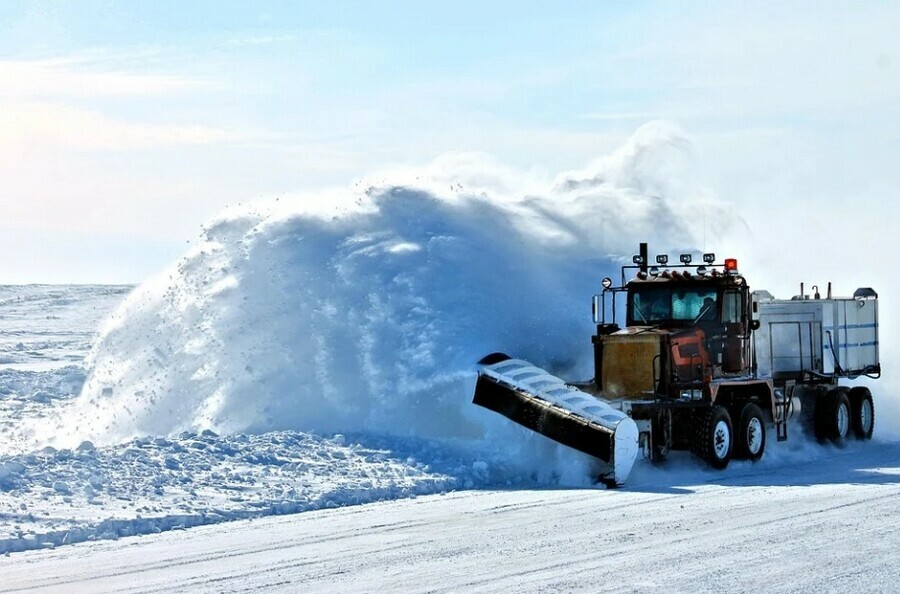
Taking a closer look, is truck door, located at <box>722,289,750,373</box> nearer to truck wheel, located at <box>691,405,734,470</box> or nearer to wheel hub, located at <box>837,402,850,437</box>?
truck wheel, located at <box>691,405,734,470</box>

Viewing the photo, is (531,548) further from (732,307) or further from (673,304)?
(732,307)

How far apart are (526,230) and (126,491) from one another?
1001 centimetres

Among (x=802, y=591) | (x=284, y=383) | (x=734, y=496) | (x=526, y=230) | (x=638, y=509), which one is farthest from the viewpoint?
(x=526, y=230)

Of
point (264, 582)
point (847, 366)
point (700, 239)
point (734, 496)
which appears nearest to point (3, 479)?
point (264, 582)

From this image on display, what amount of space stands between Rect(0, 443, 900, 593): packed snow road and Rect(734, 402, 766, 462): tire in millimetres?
2471

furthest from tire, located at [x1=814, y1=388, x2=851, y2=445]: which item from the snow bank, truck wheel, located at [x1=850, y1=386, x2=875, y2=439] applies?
the snow bank

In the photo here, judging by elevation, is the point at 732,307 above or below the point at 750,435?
above

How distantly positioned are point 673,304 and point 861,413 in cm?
432

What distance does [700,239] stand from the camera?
78.9ft

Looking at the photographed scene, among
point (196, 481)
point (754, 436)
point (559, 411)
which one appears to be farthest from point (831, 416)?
point (196, 481)

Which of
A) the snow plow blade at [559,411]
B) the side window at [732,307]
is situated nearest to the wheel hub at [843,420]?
the side window at [732,307]

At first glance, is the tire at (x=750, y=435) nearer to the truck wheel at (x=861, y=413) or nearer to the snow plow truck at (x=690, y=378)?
the snow plow truck at (x=690, y=378)

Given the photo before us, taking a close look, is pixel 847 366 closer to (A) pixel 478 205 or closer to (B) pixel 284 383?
(A) pixel 478 205

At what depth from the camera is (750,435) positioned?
17516mm
